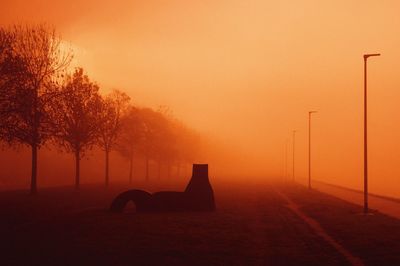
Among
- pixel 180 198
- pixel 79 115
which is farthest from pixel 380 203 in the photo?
pixel 79 115

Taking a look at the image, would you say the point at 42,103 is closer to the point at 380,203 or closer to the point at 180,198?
the point at 180,198

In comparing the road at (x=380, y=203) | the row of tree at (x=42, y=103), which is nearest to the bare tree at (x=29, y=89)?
the row of tree at (x=42, y=103)

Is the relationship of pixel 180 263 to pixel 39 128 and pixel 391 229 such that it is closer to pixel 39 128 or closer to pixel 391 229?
pixel 391 229

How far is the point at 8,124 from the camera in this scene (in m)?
38.9

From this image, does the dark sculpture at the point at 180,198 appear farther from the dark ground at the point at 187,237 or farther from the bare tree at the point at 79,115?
→ the bare tree at the point at 79,115

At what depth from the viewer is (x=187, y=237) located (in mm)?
23922

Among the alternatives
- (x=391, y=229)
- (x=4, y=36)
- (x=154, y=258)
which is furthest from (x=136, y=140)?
(x=154, y=258)

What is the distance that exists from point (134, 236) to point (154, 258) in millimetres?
5603

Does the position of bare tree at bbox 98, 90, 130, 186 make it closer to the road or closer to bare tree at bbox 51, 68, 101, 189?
bare tree at bbox 51, 68, 101, 189

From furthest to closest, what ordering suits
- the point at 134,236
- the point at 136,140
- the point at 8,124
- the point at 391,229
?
the point at 136,140 → the point at 8,124 → the point at 391,229 → the point at 134,236

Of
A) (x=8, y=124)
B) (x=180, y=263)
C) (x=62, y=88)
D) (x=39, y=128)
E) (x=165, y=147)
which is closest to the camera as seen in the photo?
(x=180, y=263)

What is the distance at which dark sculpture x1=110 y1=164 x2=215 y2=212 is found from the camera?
37156mm

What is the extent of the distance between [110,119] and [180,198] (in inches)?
1122

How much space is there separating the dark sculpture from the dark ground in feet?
5.17
